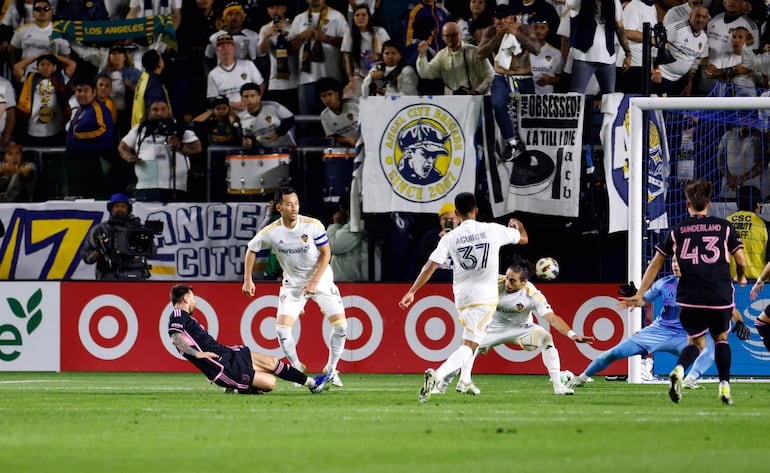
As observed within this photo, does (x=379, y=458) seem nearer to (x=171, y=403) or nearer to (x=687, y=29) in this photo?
(x=171, y=403)

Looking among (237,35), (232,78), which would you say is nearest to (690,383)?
(232,78)

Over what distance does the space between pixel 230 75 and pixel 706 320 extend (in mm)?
10638

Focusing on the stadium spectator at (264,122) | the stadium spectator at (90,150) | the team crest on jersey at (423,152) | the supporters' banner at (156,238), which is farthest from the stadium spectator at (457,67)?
the stadium spectator at (90,150)

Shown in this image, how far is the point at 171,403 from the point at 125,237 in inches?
252

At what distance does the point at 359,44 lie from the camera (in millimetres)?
19672

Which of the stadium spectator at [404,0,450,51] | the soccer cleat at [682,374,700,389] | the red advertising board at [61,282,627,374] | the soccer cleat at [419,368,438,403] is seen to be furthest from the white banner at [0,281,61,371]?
the soccer cleat at [682,374,700,389]

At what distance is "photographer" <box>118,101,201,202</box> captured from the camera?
19.0m

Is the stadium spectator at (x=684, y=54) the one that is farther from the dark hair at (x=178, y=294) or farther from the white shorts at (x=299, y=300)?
the dark hair at (x=178, y=294)

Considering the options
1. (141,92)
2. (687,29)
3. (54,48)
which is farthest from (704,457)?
(54,48)

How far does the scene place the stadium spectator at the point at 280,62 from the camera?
19.9 meters

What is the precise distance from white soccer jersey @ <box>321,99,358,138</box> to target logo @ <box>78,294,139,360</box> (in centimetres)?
383

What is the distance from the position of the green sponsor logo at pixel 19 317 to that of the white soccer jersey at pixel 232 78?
13.6ft

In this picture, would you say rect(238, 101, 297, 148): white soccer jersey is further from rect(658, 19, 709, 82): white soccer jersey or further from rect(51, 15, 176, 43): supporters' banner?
rect(658, 19, 709, 82): white soccer jersey

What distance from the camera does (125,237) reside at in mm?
18078
